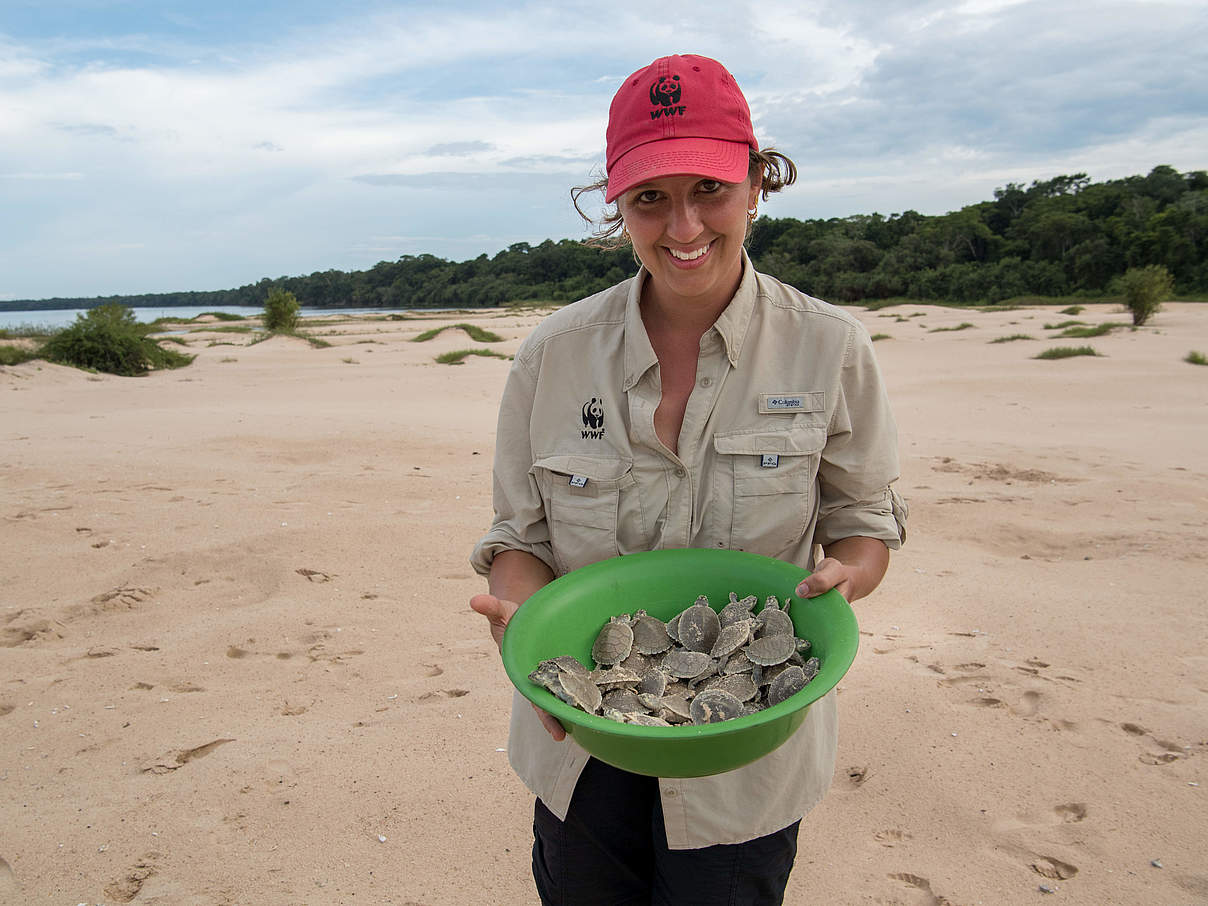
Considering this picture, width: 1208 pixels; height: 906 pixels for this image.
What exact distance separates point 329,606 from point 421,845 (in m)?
1.94

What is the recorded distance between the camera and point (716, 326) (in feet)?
5.62

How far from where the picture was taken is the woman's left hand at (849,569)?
4.99 ft

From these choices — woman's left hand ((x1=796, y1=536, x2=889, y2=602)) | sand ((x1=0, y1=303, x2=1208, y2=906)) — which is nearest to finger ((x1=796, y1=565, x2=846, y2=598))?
woman's left hand ((x1=796, y1=536, x2=889, y2=602))

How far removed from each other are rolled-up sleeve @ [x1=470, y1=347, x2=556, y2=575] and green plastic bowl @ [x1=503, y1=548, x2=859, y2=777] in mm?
224

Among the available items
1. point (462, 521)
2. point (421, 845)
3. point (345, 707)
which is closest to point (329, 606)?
point (345, 707)

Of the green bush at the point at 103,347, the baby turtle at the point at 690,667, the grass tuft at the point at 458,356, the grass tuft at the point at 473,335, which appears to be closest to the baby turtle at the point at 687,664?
the baby turtle at the point at 690,667

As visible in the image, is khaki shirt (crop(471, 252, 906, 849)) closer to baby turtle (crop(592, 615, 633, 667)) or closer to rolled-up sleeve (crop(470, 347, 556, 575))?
rolled-up sleeve (crop(470, 347, 556, 575))

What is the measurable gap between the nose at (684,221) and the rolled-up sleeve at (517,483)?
0.46 meters

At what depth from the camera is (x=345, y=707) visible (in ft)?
10.9

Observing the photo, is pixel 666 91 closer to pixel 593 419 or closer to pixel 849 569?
pixel 593 419

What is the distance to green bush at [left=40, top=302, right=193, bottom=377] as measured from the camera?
47.4 ft

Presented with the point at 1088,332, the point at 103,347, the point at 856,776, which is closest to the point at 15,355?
the point at 103,347

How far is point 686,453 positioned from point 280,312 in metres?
24.9

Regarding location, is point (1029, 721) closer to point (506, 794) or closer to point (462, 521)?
point (506, 794)
